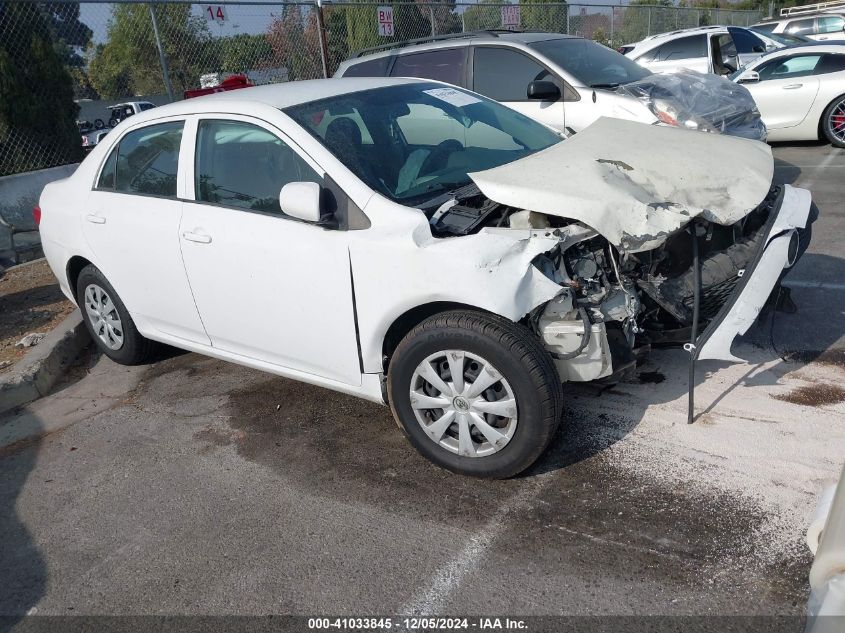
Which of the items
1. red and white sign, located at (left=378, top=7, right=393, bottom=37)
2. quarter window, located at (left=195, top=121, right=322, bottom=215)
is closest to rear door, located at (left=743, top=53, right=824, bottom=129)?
red and white sign, located at (left=378, top=7, right=393, bottom=37)

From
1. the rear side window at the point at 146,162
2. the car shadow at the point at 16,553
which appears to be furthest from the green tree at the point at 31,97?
the car shadow at the point at 16,553

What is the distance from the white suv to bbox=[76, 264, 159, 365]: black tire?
10550 mm

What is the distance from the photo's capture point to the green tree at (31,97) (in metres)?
9.60

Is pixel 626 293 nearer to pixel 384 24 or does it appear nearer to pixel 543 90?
pixel 543 90

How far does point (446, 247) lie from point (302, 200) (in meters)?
0.75

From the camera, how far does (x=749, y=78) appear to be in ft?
34.4

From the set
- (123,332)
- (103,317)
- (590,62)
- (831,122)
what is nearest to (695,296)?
(123,332)

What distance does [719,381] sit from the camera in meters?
4.06

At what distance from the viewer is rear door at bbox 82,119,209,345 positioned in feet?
14.2

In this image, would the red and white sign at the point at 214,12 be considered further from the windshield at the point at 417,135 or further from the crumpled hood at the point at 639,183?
the crumpled hood at the point at 639,183

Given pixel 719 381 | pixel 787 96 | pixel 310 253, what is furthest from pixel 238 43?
pixel 719 381

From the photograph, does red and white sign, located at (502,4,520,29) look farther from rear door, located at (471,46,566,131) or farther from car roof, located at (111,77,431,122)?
car roof, located at (111,77,431,122)

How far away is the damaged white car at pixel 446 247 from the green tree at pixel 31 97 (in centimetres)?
653

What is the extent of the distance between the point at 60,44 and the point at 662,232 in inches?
413
